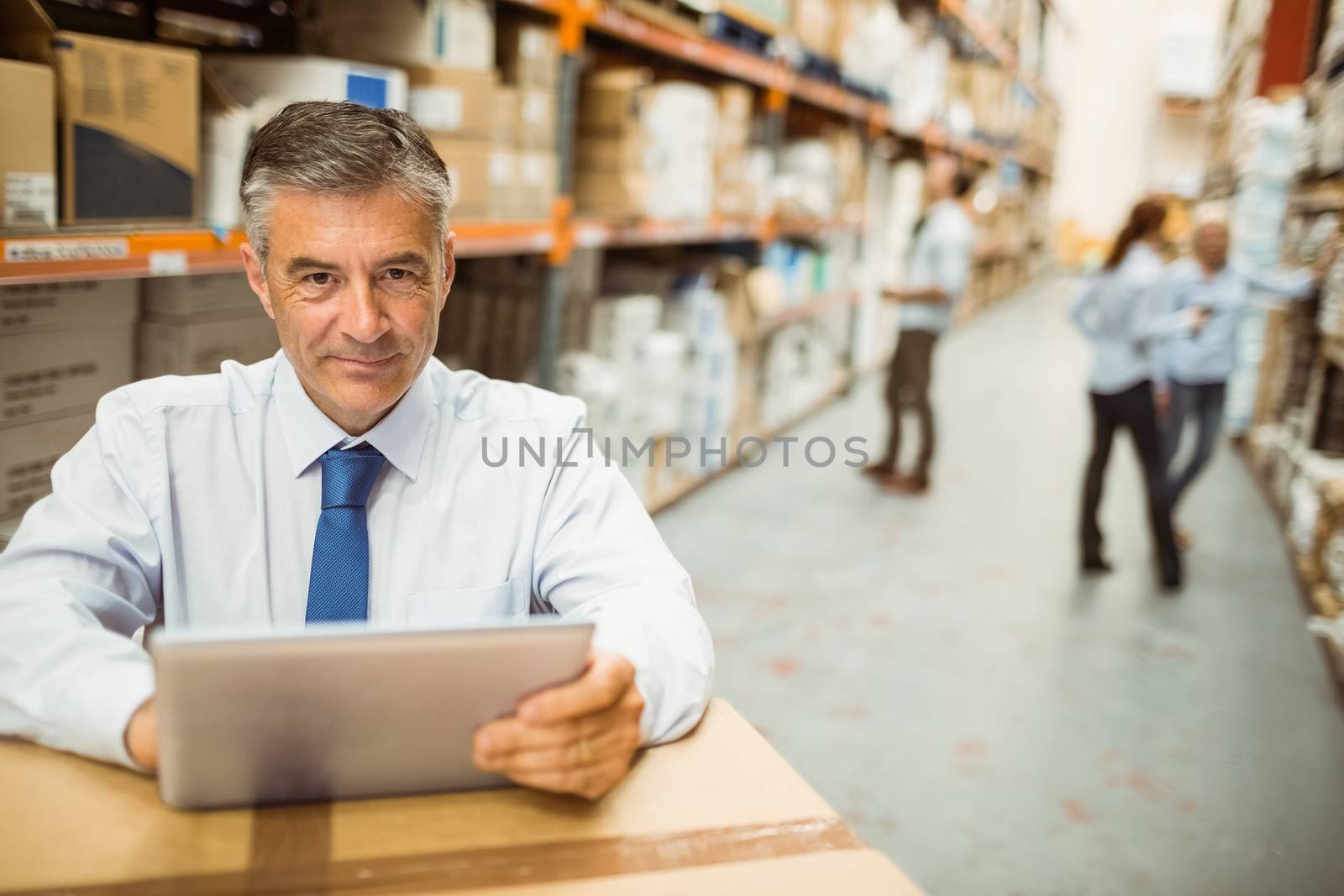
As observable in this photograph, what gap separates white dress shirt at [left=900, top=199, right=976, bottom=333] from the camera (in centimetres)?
531

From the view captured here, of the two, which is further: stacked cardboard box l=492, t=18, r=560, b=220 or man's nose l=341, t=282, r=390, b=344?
stacked cardboard box l=492, t=18, r=560, b=220

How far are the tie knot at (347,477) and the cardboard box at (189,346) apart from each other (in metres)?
1.00

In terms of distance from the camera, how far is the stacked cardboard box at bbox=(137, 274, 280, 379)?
226cm

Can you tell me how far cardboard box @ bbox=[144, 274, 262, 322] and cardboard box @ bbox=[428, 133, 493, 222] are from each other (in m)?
0.63

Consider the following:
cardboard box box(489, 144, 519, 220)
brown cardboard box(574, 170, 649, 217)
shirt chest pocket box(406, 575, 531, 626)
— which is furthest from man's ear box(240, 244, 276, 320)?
brown cardboard box(574, 170, 649, 217)

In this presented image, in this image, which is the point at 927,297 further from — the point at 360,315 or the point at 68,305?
the point at 360,315

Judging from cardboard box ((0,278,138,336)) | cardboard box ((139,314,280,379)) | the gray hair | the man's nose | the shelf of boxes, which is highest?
the gray hair

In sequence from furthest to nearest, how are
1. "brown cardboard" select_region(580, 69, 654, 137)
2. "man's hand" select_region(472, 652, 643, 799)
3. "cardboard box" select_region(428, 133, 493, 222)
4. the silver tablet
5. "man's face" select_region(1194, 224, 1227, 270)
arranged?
"man's face" select_region(1194, 224, 1227, 270) → "brown cardboard" select_region(580, 69, 654, 137) → "cardboard box" select_region(428, 133, 493, 222) → "man's hand" select_region(472, 652, 643, 799) → the silver tablet

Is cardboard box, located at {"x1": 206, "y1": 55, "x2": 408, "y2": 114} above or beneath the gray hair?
above

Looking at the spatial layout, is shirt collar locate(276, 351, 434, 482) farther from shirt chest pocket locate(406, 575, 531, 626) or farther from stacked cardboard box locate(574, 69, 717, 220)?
stacked cardboard box locate(574, 69, 717, 220)

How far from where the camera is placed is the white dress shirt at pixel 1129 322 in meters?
4.03

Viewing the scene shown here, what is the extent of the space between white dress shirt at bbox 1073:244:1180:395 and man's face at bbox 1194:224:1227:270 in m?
0.60

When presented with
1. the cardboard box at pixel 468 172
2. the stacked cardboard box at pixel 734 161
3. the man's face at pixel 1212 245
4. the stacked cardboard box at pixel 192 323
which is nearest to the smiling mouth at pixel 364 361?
the stacked cardboard box at pixel 192 323

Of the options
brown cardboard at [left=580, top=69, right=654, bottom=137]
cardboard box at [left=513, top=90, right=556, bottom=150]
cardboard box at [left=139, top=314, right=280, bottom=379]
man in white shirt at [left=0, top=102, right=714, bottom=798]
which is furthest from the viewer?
brown cardboard at [left=580, top=69, right=654, bottom=137]
